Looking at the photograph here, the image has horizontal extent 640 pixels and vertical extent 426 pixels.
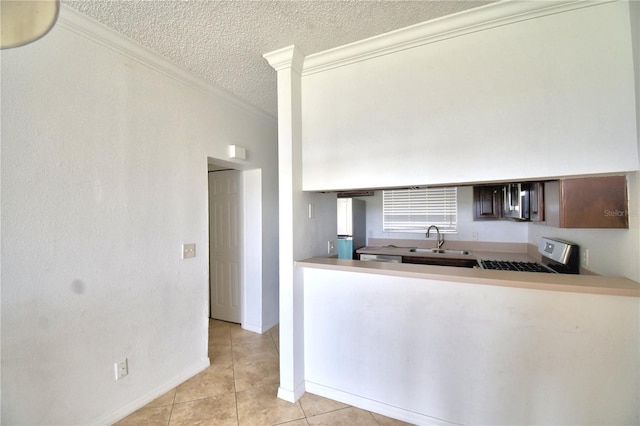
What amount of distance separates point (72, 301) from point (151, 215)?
2.29ft

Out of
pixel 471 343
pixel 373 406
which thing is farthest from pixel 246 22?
pixel 373 406

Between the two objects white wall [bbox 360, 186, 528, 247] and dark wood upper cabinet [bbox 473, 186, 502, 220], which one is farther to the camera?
white wall [bbox 360, 186, 528, 247]

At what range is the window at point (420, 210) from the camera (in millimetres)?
4039

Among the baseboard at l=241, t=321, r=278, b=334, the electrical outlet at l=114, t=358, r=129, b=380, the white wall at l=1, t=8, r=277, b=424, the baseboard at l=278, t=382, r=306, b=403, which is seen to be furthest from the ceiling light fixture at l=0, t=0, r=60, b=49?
the baseboard at l=241, t=321, r=278, b=334

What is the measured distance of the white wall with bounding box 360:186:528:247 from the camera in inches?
144

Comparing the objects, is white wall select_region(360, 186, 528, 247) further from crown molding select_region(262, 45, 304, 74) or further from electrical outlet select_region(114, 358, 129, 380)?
electrical outlet select_region(114, 358, 129, 380)

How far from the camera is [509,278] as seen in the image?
150 cm

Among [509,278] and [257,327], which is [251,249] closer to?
[257,327]

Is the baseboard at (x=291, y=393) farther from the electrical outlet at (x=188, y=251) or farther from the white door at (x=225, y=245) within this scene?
the white door at (x=225, y=245)

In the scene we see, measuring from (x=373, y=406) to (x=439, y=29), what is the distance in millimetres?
2556

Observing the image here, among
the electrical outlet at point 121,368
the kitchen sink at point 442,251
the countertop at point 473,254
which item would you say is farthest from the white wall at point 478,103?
the kitchen sink at point 442,251

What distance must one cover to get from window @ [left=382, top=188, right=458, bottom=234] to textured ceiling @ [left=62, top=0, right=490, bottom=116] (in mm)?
2559

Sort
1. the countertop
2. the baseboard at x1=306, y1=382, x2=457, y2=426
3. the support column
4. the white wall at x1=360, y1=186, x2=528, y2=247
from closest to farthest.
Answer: the baseboard at x1=306, y1=382, x2=457, y2=426
the support column
the countertop
the white wall at x1=360, y1=186, x2=528, y2=247

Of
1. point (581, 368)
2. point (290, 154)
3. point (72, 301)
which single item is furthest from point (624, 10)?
point (72, 301)
